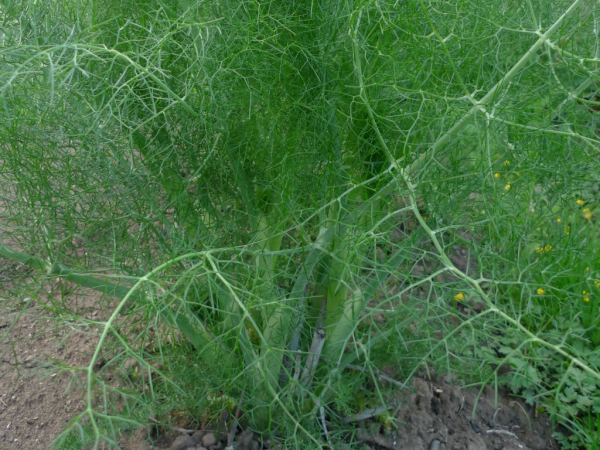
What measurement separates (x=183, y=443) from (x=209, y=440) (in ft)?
0.25

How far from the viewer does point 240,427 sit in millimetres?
1717

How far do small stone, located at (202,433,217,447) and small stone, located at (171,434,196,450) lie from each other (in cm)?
3

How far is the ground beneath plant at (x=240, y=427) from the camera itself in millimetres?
1702

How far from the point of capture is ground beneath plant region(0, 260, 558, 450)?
1.70 metres

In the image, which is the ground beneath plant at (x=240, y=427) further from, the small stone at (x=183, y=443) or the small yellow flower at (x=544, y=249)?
the small yellow flower at (x=544, y=249)

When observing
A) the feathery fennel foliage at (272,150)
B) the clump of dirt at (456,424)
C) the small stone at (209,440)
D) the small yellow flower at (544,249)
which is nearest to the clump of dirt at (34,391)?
the feathery fennel foliage at (272,150)

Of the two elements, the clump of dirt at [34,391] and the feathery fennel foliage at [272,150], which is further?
the clump of dirt at [34,391]

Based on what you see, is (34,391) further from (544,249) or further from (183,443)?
(544,249)

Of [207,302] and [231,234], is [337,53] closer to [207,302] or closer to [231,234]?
[231,234]

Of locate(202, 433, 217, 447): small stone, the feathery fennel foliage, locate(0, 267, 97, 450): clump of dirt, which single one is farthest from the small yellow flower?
locate(0, 267, 97, 450): clump of dirt

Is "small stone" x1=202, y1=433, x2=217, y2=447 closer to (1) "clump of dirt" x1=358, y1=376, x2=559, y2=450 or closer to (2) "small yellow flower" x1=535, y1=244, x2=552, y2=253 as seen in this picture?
(1) "clump of dirt" x1=358, y1=376, x2=559, y2=450

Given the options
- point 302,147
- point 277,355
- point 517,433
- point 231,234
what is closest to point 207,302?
point 231,234

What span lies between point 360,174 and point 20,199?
0.96 m

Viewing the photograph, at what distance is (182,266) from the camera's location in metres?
1.55
